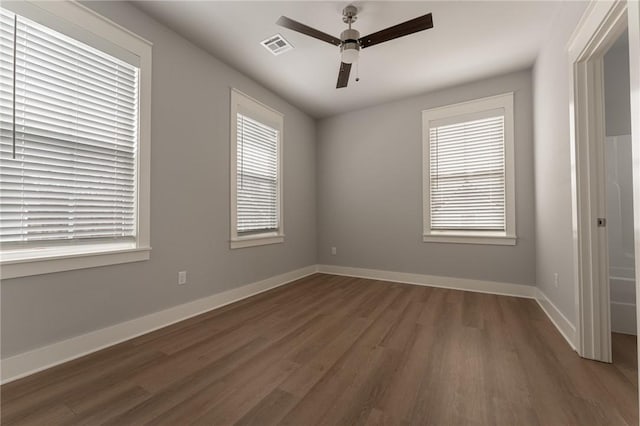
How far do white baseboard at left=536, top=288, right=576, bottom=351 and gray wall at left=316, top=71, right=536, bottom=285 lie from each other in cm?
45

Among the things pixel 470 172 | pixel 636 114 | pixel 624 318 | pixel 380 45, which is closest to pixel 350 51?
pixel 380 45

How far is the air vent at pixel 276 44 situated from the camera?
2554mm

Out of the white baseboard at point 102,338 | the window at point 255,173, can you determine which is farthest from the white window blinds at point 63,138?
the window at point 255,173

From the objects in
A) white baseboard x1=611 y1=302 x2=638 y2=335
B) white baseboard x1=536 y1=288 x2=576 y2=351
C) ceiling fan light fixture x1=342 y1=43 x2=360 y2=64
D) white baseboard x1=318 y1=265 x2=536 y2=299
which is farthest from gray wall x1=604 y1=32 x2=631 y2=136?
ceiling fan light fixture x1=342 y1=43 x2=360 y2=64

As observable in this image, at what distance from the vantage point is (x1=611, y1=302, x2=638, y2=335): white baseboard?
7.04 ft

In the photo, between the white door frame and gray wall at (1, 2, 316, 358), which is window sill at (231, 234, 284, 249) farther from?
the white door frame

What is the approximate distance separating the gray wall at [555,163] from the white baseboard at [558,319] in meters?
0.05

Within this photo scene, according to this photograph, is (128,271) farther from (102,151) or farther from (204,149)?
(204,149)

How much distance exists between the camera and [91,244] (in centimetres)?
197

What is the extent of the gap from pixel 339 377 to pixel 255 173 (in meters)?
2.61

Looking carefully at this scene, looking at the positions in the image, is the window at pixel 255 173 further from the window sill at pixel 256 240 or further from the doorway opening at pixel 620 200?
the doorway opening at pixel 620 200

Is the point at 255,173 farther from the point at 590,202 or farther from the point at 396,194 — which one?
the point at 590,202

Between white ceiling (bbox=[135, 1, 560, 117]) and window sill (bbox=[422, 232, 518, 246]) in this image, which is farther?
window sill (bbox=[422, 232, 518, 246])

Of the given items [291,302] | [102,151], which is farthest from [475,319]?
[102,151]
